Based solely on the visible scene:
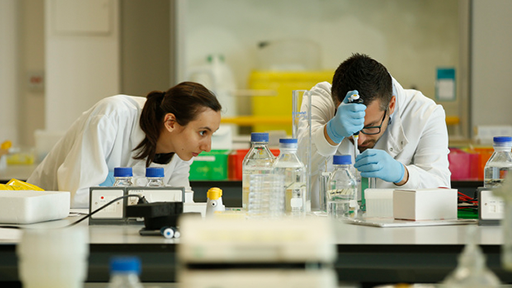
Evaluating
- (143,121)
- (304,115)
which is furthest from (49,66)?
(304,115)

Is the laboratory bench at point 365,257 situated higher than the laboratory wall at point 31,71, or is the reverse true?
the laboratory wall at point 31,71

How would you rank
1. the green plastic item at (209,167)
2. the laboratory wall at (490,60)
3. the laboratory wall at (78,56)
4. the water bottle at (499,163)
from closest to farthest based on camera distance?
the water bottle at (499,163) < the green plastic item at (209,167) < the laboratory wall at (490,60) < the laboratory wall at (78,56)

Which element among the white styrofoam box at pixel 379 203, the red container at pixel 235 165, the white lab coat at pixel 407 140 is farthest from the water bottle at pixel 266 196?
the red container at pixel 235 165

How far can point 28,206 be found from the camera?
142cm

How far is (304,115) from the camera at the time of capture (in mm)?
1864

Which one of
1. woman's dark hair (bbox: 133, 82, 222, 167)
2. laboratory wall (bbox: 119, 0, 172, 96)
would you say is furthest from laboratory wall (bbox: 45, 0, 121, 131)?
woman's dark hair (bbox: 133, 82, 222, 167)

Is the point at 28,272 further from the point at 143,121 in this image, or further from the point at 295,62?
the point at 295,62

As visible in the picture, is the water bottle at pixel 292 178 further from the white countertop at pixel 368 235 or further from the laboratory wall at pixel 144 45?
the laboratory wall at pixel 144 45

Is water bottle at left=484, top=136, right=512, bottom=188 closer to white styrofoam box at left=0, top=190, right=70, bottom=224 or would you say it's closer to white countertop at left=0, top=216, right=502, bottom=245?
white countertop at left=0, top=216, right=502, bottom=245

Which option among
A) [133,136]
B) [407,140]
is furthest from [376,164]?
[133,136]

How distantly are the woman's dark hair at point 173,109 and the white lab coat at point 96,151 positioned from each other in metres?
0.03

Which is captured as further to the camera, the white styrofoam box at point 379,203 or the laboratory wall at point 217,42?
the laboratory wall at point 217,42

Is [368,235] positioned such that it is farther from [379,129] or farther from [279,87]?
[279,87]

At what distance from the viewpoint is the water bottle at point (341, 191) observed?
5.32ft
